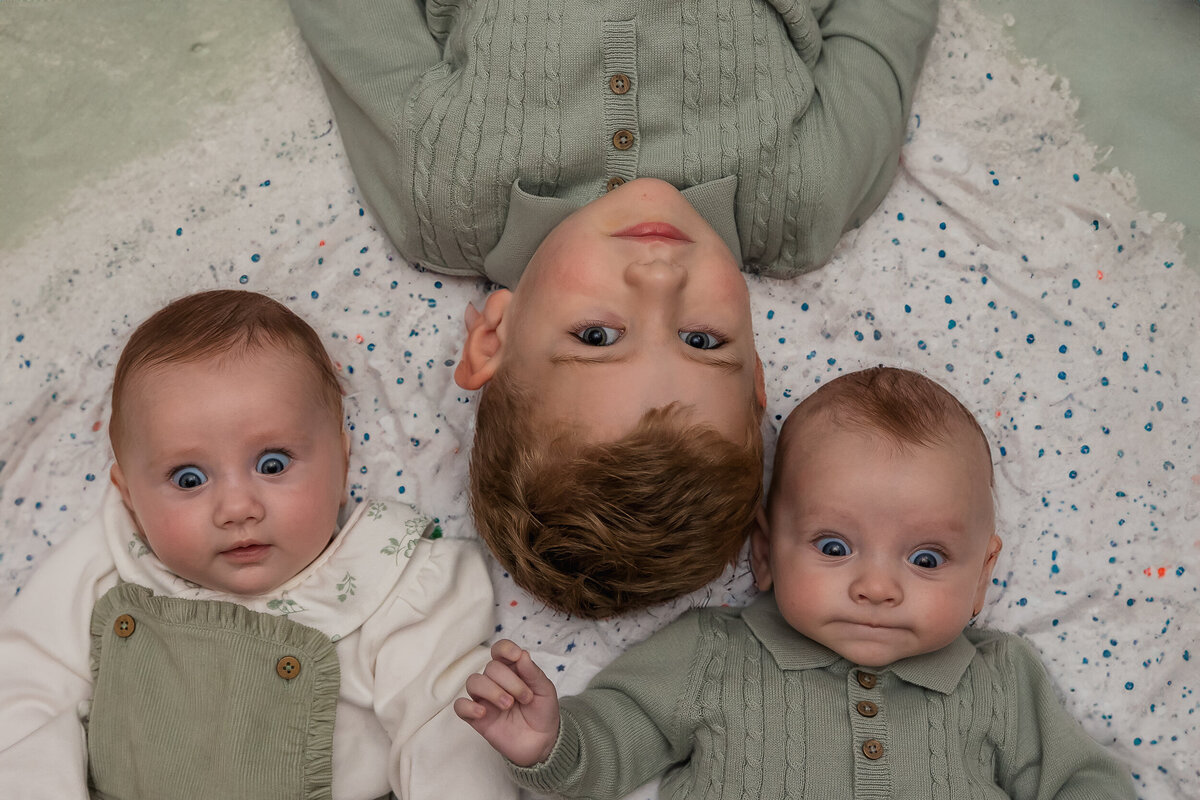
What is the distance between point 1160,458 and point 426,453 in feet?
3.70

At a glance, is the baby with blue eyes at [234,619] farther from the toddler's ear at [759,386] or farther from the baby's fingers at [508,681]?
the toddler's ear at [759,386]

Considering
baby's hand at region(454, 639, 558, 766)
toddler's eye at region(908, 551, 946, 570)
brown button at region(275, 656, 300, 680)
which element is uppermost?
toddler's eye at region(908, 551, 946, 570)

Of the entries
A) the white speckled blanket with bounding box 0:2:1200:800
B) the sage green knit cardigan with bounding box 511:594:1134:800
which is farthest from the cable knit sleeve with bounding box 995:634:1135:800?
the white speckled blanket with bounding box 0:2:1200:800

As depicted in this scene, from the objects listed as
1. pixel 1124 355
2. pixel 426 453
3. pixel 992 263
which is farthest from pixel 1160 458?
pixel 426 453

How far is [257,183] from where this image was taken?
1.79 m

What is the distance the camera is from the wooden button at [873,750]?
147 centimetres

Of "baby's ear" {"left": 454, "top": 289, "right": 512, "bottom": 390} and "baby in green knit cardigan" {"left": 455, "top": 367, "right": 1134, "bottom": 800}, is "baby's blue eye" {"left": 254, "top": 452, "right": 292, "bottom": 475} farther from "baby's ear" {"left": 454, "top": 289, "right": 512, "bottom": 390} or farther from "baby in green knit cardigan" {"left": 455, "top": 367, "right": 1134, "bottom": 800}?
"baby in green knit cardigan" {"left": 455, "top": 367, "right": 1134, "bottom": 800}

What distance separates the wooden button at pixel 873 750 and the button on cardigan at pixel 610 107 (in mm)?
722

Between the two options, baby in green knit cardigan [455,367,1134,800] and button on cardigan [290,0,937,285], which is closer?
baby in green knit cardigan [455,367,1134,800]

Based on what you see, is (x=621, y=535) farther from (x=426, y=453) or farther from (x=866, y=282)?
(x=866, y=282)

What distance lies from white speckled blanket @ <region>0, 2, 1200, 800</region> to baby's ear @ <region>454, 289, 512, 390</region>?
0.50 ft

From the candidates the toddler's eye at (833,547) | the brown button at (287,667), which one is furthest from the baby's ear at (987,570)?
the brown button at (287,667)

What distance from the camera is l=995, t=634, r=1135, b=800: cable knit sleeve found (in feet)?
4.94

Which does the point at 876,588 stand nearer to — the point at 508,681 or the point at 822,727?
the point at 822,727
